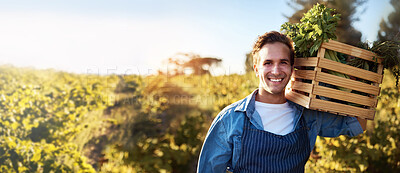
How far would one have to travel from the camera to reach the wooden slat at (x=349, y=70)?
1787 millimetres

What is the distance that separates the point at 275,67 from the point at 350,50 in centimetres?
44

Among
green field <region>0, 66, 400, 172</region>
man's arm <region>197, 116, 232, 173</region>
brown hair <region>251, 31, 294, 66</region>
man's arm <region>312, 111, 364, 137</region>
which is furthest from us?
green field <region>0, 66, 400, 172</region>

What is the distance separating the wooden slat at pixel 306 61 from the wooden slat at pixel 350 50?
95mm

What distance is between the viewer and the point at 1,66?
13.6 ft

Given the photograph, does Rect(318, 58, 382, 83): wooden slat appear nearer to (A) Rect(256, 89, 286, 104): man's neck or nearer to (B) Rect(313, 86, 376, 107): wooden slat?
(B) Rect(313, 86, 376, 107): wooden slat

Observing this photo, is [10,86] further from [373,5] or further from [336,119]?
[373,5]

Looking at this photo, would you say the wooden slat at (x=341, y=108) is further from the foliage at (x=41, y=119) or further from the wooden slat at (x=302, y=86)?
the foliage at (x=41, y=119)

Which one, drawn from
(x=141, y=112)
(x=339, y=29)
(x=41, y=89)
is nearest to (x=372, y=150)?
(x=339, y=29)

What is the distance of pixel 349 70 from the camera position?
1840mm

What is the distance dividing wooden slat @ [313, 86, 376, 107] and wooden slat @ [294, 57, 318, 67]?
0.46 ft

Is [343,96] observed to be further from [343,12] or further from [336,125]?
[343,12]

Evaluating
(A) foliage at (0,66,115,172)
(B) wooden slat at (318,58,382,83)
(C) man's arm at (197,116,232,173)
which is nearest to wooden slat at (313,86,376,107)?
(B) wooden slat at (318,58,382,83)

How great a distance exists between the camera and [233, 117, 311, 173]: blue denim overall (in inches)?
69.9

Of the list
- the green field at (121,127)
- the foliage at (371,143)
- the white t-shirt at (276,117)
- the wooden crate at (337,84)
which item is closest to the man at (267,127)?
the white t-shirt at (276,117)
